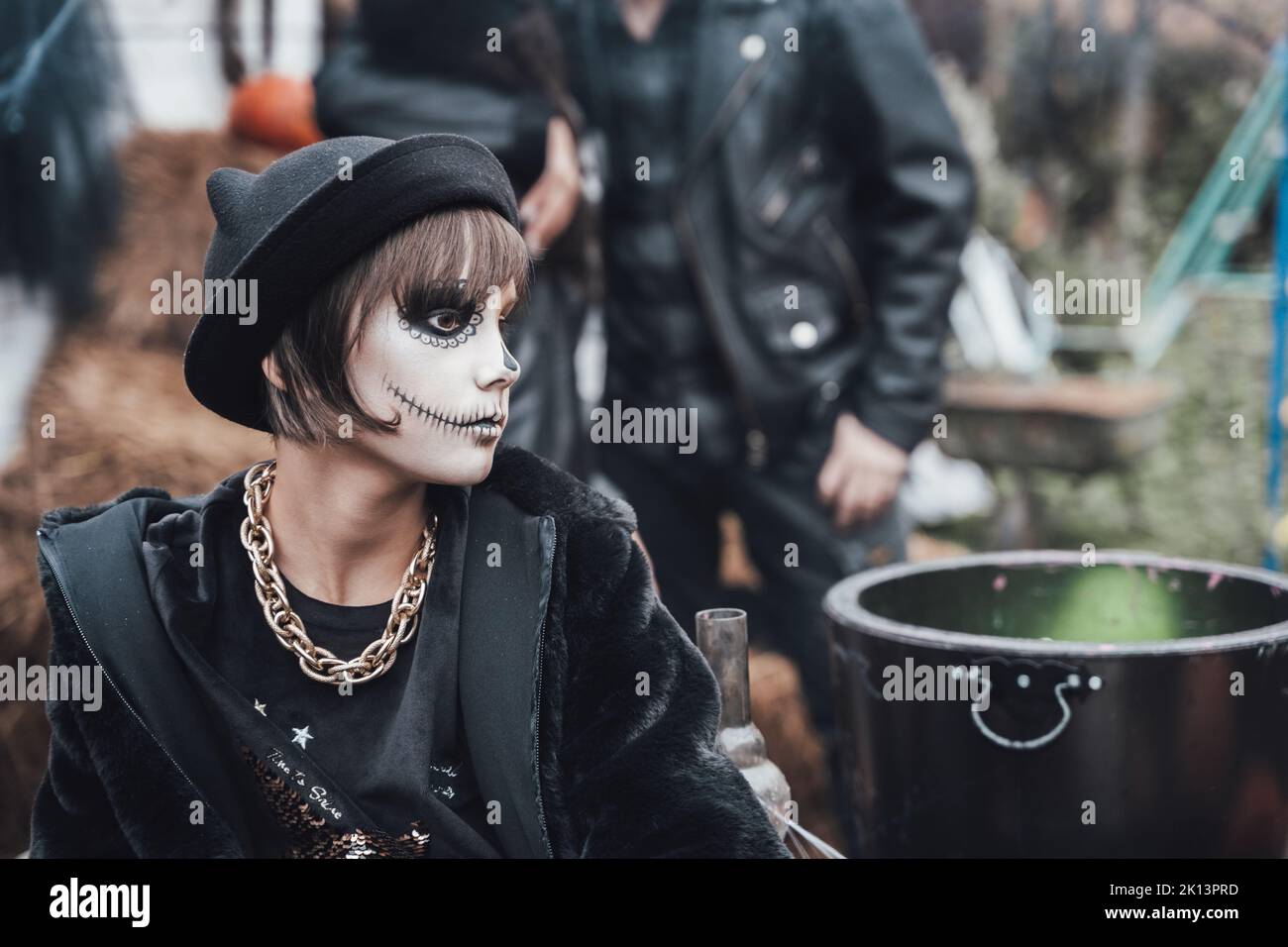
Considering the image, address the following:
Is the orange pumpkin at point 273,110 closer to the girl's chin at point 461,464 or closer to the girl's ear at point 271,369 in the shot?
the girl's ear at point 271,369

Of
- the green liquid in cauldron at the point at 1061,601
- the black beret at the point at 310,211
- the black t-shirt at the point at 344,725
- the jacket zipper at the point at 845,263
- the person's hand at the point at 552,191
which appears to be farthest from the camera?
the jacket zipper at the point at 845,263

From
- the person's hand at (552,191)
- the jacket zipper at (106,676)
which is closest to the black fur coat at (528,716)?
the jacket zipper at (106,676)

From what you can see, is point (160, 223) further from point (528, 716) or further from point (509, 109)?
point (528, 716)

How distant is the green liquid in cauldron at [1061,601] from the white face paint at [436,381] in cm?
99

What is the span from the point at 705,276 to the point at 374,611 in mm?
1868

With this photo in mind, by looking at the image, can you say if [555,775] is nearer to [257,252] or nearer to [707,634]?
[707,634]

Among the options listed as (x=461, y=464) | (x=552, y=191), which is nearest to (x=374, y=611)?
(x=461, y=464)

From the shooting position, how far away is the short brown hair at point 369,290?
5.38ft

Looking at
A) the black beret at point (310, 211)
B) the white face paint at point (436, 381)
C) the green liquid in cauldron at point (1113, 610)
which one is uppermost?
the black beret at point (310, 211)

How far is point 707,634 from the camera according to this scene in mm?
1981

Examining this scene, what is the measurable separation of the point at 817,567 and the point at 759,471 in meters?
0.29

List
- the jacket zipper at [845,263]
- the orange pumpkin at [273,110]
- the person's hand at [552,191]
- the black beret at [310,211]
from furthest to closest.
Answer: the orange pumpkin at [273,110] < the jacket zipper at [845,263] < the person's hand at [552,191] < the black beret at [310,211]

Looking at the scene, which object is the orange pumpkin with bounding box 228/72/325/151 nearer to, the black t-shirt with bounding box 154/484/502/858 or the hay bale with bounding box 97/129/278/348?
the hay bale with bounding box 97/129/278/348
